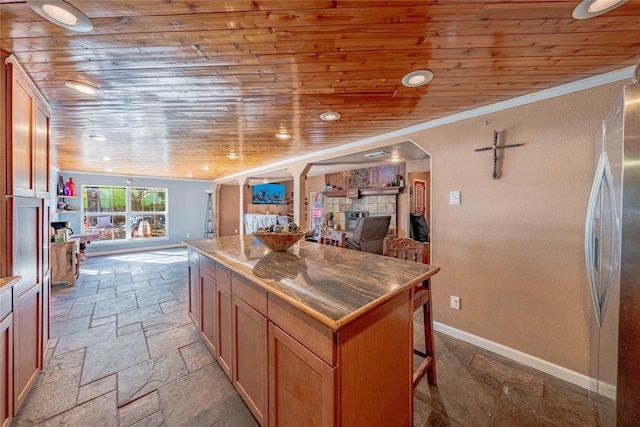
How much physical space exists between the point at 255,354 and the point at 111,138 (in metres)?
3.32

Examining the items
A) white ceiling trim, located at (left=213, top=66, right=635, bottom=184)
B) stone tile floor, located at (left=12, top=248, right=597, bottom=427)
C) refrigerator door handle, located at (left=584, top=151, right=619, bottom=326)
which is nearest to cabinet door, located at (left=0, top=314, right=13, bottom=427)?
stone tile floor, located at (left=12, top=248, right=597, bottom=427)

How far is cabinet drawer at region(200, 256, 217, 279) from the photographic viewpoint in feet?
5.88

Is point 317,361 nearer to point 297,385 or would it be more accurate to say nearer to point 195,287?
point 297,385

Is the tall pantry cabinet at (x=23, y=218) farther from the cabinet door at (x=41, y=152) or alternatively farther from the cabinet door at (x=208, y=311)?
the cabinet door at (x=208, y=311)

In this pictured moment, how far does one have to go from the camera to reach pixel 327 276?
1.28 m

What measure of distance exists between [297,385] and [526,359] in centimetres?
202

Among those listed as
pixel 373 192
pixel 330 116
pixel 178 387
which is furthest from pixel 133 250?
pixel 330 116

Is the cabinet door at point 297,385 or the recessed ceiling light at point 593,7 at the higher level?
the recessed ceiling light at point 593,7

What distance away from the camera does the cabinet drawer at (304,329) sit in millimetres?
848

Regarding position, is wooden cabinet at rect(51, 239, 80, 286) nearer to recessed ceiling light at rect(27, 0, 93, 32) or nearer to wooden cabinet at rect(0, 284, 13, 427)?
wooden cabinet at rect(0, 284, 13, 427)

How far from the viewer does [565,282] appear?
1.73m

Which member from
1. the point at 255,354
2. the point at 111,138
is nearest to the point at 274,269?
the point at 255,354

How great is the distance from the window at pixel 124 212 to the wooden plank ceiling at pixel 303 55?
16.1 feet

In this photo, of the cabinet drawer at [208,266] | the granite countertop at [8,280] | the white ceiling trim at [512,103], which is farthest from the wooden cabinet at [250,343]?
the white ceiling trim at [512,103]
